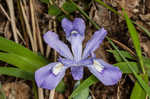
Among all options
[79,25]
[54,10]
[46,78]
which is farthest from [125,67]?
[54,10]

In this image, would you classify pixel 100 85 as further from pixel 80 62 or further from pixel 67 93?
pixel 80 62

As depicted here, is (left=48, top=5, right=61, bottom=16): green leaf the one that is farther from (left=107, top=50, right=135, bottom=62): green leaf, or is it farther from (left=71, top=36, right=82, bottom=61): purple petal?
(left=107, top=50, right=135, bottom=62): green leaf

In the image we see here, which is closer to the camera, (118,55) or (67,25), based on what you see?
(67,25)

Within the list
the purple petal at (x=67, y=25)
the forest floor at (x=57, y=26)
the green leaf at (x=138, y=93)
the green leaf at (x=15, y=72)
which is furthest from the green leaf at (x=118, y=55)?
the green leaf at (x=15, y=72)

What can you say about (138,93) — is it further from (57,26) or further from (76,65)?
(57,26)

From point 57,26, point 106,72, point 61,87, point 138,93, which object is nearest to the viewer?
point 106,72

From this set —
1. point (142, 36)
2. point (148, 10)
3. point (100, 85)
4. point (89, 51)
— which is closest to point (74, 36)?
point (89, 51)
